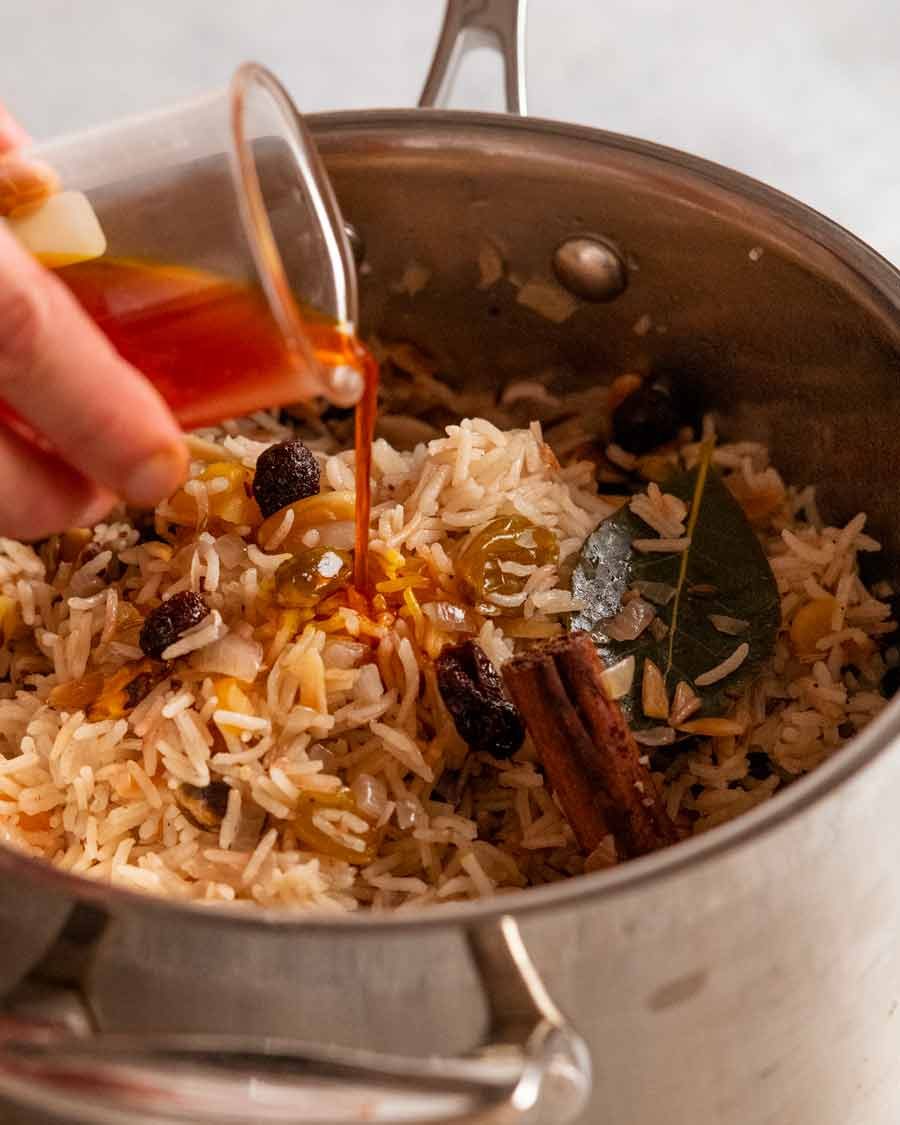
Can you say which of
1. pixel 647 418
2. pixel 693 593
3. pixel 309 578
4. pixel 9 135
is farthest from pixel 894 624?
pixel 9 135

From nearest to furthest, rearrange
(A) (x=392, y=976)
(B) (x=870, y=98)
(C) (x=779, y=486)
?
(A) (x=392, y=976) < (C) (x=779, y=486) < (B) (x=870, y=98)

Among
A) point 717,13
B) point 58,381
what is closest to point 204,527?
point 58,381

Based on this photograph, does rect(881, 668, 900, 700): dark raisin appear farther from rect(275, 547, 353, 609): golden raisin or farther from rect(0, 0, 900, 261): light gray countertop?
rect(0, 0, 900, 261): light gray countertop

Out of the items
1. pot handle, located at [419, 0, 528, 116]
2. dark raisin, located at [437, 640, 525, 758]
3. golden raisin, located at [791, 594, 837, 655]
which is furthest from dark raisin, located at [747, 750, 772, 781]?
pot handle, located at [419, 0, 528, 116]

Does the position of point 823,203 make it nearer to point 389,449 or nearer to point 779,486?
point 779,486

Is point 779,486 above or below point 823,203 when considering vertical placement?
below
